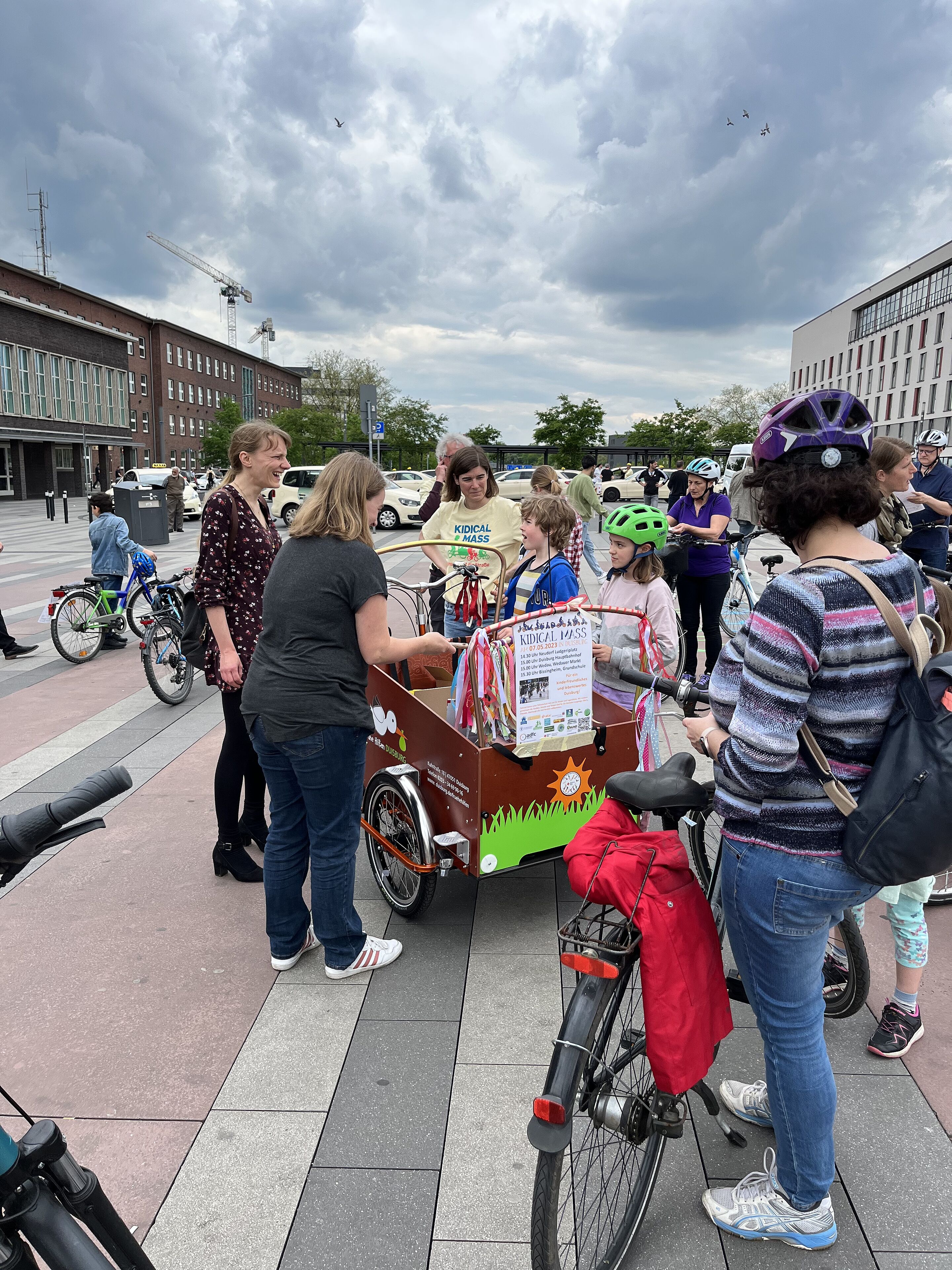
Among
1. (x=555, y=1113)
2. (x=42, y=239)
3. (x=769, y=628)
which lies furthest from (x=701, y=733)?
(x=42, y=239)

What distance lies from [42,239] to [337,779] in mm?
78067

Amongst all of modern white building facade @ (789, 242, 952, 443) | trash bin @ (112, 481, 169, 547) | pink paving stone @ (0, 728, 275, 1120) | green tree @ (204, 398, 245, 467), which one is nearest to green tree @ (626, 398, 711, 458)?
modern white building facade @ (789, 242, 952, 443)

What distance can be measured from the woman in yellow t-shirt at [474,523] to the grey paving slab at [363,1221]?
3274mm

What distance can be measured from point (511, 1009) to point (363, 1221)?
98 cm

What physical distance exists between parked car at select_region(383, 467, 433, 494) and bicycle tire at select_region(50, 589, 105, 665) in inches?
868

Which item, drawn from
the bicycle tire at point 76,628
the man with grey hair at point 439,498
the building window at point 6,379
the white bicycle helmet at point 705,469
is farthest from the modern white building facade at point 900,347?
the bicycle tire at point 76,628

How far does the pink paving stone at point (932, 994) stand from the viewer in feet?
8.59

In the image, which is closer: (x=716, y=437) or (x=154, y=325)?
(x=154, y=325)

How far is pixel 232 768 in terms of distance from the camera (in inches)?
156

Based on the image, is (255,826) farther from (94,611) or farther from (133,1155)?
(94,611)

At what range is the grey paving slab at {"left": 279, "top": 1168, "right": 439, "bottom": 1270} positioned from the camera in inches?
79.7

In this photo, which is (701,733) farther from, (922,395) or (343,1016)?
(922,395)

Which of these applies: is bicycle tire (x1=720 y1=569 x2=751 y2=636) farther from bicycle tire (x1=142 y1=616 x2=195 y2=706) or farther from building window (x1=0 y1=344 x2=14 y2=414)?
building window (x1=0 y1=344 x2=14 y2=414)

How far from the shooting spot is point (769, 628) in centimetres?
165
